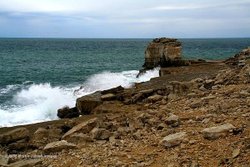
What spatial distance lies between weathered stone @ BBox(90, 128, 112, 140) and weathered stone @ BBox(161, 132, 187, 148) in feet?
7.99

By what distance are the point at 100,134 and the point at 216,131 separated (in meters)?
3.89

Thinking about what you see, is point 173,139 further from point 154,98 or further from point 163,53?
point 163,53

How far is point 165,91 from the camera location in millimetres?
20438

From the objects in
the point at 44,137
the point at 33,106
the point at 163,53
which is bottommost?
the point at 33,106

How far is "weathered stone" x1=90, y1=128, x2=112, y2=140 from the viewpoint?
1356 cm

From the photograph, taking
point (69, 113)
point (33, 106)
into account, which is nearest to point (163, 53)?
point (33, 106)

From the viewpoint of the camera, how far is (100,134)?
1369 cm

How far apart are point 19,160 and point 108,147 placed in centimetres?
242

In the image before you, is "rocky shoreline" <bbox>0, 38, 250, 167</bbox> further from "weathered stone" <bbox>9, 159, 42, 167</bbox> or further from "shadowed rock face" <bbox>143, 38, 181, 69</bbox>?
"shadowed rock face" <bbox>143, 38, 181, 69</bbox>

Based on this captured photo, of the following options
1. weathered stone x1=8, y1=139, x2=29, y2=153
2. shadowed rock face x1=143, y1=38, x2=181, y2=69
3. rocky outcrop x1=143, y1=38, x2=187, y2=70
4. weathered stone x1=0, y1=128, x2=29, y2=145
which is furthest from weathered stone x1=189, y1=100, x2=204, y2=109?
shadowed rock face x1=143, y1=38, x2=181, y2=69

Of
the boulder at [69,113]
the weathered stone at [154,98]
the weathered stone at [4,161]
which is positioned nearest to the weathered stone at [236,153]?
the weathered stone at [4,161]

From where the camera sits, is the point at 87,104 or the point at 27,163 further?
the point at 87,104

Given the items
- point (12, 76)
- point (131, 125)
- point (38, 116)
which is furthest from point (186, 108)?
point (12, 76)

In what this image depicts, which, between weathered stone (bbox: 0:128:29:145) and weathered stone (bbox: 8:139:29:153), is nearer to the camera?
weathered stone (bbox: 8:139:29:153)
